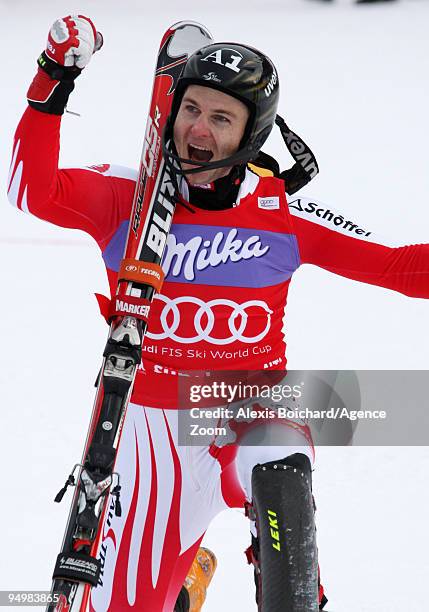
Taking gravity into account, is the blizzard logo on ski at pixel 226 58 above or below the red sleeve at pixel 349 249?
above

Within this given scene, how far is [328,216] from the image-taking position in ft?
12.1

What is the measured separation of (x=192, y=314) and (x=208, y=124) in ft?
2.06

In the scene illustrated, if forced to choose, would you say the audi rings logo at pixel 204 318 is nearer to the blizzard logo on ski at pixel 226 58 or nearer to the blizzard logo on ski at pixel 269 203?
the blizzard logo on ski at pixel 269 203

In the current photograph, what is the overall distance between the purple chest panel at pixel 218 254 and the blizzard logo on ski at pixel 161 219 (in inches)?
3.3

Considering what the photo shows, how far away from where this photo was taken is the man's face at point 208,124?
3496 millimetres

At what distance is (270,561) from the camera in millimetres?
3318

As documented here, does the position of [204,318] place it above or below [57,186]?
below

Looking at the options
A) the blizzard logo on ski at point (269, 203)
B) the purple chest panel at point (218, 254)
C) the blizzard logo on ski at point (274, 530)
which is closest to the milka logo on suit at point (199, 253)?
the purple chest panel at point (218, 254)

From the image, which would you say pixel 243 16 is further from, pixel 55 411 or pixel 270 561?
pixel 270 561

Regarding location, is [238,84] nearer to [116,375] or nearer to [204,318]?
[204,318]

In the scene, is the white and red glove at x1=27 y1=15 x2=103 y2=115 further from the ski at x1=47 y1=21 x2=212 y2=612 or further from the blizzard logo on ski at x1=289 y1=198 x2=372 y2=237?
the blizzard logo on ski at x1=289 y1=198 x2=372 y2=237

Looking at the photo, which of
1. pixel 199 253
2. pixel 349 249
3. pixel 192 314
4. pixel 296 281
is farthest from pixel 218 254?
pixel 296 281

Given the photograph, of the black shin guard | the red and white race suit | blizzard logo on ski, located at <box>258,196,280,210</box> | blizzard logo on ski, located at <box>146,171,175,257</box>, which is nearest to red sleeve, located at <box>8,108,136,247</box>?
the red and white race suit

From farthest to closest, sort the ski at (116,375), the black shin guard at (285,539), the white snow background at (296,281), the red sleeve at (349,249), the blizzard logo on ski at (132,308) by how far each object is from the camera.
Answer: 1. the white snow background at (296,281)
2. the red sleeve at (349,249)
3. the blizzard logo on ski at (132,308)
4. the black shin guard at (285,539)
5. the ski at (116,375)
